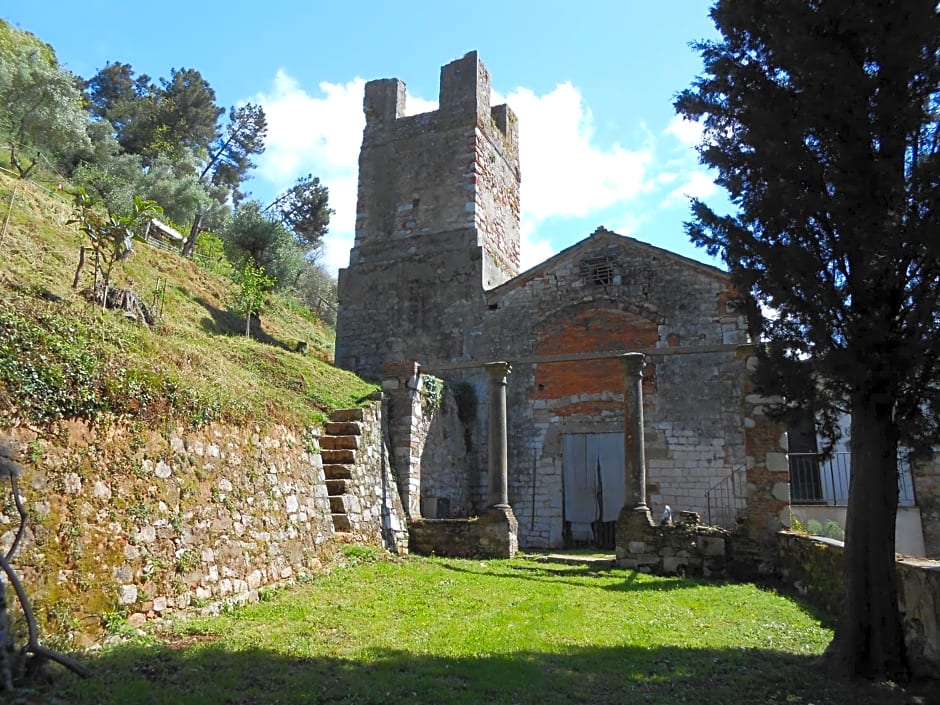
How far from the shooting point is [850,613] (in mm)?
5426

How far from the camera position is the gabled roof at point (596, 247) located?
1534 cm

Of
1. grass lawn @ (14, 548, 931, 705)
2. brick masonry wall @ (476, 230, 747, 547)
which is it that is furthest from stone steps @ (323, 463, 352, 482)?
brick masonry wall @ (476, 230, 747, 547)

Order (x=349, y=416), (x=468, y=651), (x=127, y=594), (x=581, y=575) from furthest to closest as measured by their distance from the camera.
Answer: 1. (x=349, y=416)
2. (x=581, y=575)
3. (x=468, y=651)
4. (x=127, y=594)

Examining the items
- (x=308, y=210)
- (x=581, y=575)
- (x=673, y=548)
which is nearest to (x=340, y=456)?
(x=581, y=575)

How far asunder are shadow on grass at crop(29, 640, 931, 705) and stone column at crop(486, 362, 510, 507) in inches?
252

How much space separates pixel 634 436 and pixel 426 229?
29.1 ft

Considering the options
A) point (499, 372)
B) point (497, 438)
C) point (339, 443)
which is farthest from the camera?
point (499, 372)

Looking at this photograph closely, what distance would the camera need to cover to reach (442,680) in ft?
15.8

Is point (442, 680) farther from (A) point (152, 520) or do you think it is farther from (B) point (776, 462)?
(B) point (776, 462)

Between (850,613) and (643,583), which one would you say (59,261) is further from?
(850,613)

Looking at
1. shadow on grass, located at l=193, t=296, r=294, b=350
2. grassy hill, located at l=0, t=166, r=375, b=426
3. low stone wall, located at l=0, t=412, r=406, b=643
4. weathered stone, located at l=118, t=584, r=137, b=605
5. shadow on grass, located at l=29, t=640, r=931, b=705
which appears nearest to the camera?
shadow on grass, located at l=29, t=640, r=931, b=705

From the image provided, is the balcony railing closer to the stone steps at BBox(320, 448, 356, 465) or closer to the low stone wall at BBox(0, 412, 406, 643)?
the stone steps at BBox(320, 448, 356, 465)

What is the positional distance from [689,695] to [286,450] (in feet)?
19.9

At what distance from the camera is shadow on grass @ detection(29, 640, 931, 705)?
4.23m
